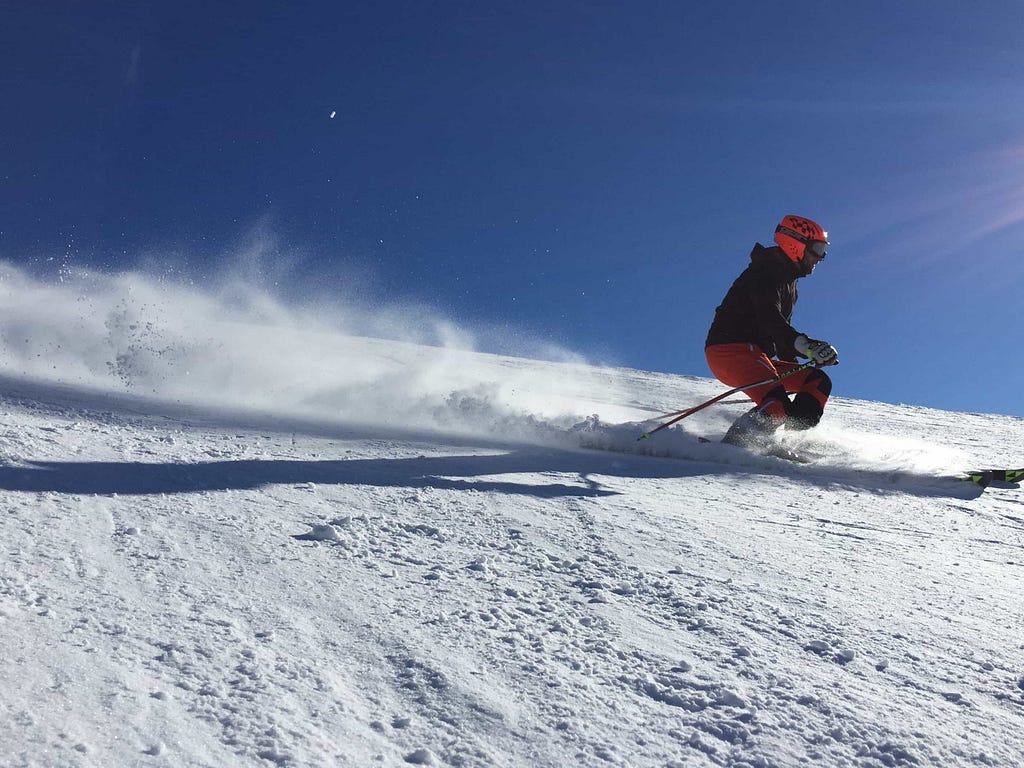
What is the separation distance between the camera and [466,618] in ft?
7.91

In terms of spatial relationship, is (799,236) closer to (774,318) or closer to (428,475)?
(774,318)

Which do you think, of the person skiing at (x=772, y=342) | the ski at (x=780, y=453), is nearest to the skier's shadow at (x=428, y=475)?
the ski at (x=780, y=453)

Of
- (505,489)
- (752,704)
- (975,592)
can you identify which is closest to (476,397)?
(505,489)

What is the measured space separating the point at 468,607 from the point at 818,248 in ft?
20.7

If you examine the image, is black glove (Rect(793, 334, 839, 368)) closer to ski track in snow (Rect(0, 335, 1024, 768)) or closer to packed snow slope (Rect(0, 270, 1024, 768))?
packed snow slope (Rect(0, 270, 1024, 768))

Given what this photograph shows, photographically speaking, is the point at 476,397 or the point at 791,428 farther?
the point at 476,397

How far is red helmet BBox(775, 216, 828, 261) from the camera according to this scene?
7.53 metres

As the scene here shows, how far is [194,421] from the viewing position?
223 inches

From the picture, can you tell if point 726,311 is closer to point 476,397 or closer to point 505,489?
point 476,397

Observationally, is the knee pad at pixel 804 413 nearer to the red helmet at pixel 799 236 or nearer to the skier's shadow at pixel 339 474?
the red helmet at pixel 799 236

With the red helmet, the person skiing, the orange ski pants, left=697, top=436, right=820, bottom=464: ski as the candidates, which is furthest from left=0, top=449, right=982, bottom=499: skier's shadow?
the red helmet

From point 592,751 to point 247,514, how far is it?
2.07 m

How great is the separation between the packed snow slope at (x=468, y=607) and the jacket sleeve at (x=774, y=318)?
169 centimetres

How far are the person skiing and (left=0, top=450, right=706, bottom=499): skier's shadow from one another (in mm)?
1451
